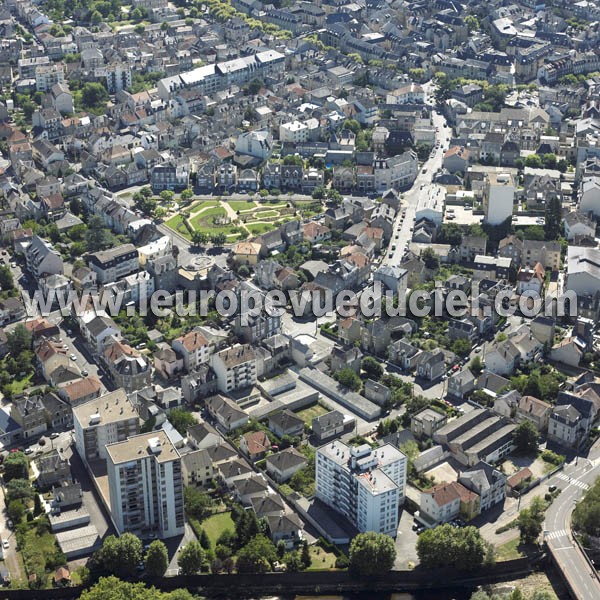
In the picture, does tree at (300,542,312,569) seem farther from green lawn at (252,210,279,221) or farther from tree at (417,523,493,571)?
green lawn at (252,210,279,221)

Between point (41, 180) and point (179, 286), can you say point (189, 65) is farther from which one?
point (179, 286)

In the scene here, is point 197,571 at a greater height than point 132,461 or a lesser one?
lesser

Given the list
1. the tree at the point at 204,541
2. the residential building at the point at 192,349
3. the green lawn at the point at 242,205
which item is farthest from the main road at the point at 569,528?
the green lawn at the point at 242,205

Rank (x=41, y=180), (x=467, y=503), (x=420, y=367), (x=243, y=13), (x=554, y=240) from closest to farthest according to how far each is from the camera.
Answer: (x=467, y=503)
(x=420, y=367)
(x=554, y=240)
(x=41, y=180)
(x=243, y=13)

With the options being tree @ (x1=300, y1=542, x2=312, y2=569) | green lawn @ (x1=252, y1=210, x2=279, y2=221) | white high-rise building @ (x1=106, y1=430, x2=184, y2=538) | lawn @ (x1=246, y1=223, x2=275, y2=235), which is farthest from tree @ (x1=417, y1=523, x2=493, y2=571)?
green lawn @ (x1=252, y1=210, x2=279, y2=221)

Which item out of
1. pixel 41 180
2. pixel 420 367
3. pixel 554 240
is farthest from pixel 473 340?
pixel 41 180

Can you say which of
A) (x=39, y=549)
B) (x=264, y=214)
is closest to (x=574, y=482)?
(x=39, y=549)
